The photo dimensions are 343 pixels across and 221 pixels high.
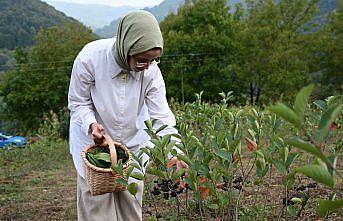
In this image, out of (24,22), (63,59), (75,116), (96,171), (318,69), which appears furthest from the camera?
(24,22)

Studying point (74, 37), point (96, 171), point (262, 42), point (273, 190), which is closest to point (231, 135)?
point (96, 171)

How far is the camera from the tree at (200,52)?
21.0m

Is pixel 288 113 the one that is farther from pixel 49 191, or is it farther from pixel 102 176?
pixel 49 191

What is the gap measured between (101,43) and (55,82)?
74.5ft

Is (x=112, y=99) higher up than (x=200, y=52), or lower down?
higher up

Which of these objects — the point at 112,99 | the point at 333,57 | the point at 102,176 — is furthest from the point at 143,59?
the point at 333,57

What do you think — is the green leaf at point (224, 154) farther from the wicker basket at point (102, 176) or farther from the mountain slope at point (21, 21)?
the mountain slope at point (21, 21)

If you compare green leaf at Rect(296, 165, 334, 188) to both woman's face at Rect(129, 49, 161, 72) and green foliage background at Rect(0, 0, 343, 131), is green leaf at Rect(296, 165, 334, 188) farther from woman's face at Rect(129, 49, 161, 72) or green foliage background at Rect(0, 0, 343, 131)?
green foliage background at Rect(0, 0, 343, 131)

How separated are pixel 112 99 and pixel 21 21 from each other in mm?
47535

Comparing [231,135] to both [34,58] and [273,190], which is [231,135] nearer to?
[273,190]

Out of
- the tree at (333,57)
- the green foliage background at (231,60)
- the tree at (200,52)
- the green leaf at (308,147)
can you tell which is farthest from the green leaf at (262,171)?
the tree at (333,57)

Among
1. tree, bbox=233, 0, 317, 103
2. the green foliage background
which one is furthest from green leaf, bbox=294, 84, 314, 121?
tree, bbox=233, 0, 317, 103

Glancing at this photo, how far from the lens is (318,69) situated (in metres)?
20.7

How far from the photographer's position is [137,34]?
1958 mm
